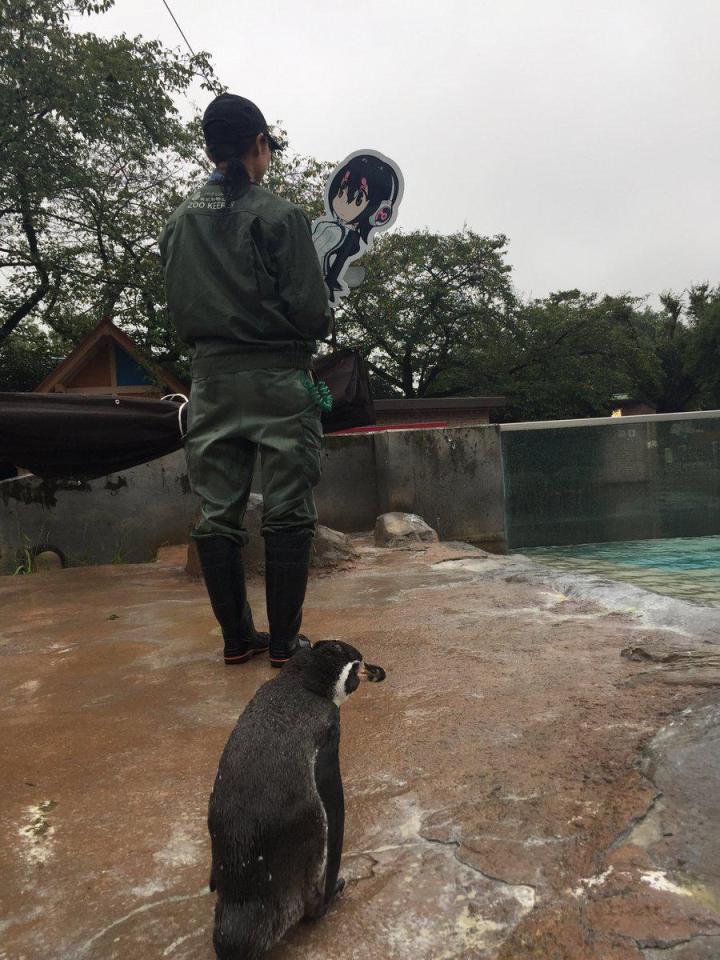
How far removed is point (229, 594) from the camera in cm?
279

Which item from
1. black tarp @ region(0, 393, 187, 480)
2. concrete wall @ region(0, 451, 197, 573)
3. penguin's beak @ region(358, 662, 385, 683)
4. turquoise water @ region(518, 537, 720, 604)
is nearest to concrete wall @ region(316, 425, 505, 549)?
turquoise water @ region(518, 537, 720, 604)

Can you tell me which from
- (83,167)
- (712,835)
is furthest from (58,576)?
(83,167)

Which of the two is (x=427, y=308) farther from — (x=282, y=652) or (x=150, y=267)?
(x=282, y=652)

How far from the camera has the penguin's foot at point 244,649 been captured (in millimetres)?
2752

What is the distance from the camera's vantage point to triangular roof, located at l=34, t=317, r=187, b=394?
42.9 ft

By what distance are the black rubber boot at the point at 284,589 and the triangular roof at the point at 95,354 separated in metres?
10.9

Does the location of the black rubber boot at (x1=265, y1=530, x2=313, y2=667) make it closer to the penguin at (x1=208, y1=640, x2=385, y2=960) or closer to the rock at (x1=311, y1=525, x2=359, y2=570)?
the penguin at (x1=208, y1=640, x2=385, y2=960)

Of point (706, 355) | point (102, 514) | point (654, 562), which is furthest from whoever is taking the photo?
point (706, 355)

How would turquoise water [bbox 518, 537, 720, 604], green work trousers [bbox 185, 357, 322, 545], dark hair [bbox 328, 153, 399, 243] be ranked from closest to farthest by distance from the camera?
green work trousers [bbox 185, 357, 322, 545], dark hair [bbox 328, 153, 399, 243], turquoise water [bbox 518, 537, 720, 604]

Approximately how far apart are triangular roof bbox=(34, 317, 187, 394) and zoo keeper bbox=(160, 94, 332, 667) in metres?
10.6

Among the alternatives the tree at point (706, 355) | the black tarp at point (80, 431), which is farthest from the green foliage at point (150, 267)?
the black tarp at point (80, 431)

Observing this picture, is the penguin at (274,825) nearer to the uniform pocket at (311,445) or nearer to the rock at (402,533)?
the uniform pocket at (311,445)

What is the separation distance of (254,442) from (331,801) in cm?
172

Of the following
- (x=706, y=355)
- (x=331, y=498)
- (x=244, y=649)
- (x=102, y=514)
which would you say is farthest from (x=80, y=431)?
(x=706, y=355)
